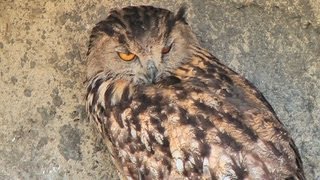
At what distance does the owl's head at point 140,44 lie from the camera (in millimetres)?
3729

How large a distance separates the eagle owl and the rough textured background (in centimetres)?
14

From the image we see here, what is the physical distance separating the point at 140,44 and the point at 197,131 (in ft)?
1.25

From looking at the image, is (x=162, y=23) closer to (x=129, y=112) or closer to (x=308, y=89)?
(x=129, y=112)

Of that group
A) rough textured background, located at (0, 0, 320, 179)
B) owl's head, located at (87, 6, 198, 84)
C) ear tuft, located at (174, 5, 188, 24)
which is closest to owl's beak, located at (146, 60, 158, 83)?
owl's head, located at (87, 6, 198, 84)

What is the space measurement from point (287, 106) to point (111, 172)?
27.2 inches

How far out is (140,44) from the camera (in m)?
3.73

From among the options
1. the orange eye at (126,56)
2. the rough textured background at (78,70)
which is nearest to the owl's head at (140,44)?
the orange eye at (126,56)

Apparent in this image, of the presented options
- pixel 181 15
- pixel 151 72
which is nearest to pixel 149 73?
pixel 151 72

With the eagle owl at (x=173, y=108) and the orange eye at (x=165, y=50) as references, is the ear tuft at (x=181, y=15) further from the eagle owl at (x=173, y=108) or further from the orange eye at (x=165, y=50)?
the orange eye at (x=165, y=50)

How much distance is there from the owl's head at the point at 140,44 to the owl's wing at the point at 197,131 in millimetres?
71

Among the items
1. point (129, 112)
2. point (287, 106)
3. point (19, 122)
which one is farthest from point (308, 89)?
point (19, 122)

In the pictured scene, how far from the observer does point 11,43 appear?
13.2 feet

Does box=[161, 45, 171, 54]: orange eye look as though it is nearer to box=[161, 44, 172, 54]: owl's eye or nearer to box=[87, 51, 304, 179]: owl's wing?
box=[161, 44, 172, 54]: owl's eye

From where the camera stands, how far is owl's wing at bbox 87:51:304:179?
3.55m
